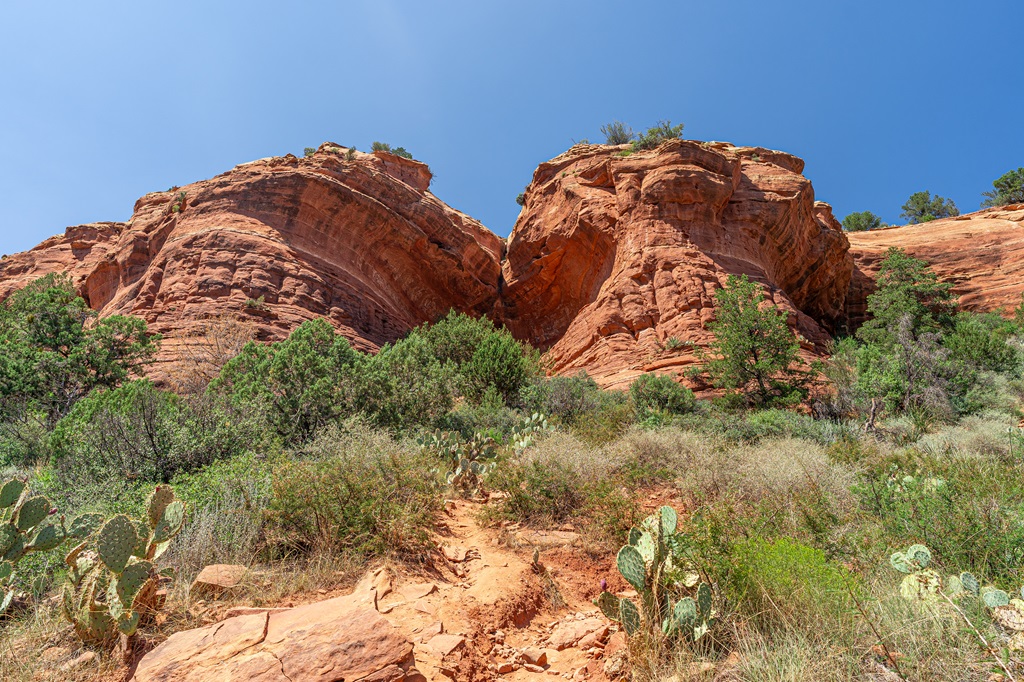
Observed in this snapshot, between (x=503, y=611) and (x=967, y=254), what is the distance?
108ft

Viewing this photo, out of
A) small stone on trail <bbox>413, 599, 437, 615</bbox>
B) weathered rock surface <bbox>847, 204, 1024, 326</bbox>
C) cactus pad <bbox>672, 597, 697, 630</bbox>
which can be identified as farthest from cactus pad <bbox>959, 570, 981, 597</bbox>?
weathered rock surface <bbox>847, 204, 1024, 326</bbox>

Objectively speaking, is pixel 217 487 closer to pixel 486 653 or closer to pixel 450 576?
pixel 450 576

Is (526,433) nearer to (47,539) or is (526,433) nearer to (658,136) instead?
(47,539)

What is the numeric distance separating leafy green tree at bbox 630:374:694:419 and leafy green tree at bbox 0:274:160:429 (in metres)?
13.7

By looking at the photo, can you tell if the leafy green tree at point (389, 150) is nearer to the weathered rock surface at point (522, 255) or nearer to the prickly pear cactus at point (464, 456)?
the weathered rock surface at point (522, 255)

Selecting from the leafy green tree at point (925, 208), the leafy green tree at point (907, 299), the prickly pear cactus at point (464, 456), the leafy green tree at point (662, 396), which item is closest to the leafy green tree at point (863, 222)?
the leafy green tree at point (925, 208)

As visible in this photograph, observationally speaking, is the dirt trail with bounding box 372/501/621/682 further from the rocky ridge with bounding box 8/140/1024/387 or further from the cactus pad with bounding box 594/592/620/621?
the rocky ridge with bounding box 8/140/1024/387

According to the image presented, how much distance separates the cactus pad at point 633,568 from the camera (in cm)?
309

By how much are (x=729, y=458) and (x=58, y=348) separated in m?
Answer: 19.6

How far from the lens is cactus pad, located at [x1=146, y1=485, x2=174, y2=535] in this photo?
11.1 feet

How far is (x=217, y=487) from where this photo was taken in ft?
15.6

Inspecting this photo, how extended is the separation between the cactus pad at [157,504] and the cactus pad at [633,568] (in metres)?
3.22

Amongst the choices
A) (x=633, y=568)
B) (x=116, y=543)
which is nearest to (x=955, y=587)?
(x=633, y=568)

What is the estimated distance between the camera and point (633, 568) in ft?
10.2
